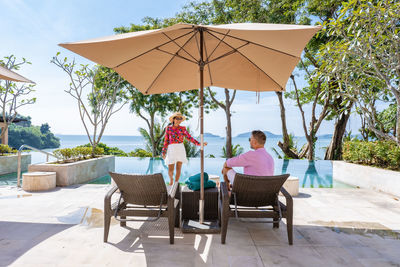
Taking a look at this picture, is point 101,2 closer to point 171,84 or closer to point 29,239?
point 171,84

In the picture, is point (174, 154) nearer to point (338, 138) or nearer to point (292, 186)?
point (292, 186)

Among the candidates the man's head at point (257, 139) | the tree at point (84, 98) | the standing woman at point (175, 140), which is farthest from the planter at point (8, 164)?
the man's head at point (257, 139)

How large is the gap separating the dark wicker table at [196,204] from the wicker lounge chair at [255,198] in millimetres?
340

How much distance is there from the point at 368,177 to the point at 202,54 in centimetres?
547

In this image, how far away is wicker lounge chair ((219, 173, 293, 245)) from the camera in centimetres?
273

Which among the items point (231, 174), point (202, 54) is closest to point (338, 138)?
point (231, 174)

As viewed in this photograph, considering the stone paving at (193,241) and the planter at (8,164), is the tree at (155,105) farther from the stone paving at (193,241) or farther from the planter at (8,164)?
the stone paving at (193,241)

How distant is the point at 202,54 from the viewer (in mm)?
3076

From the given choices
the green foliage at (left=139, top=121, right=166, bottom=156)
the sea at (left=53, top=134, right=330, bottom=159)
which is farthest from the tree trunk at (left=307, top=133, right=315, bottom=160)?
the green foliage at (left=139, top=121, right=166, bottom=156)

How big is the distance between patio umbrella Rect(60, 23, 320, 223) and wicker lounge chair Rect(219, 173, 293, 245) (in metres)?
0.41

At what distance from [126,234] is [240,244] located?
135cm

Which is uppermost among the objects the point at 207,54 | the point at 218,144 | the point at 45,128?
the point at 45,128

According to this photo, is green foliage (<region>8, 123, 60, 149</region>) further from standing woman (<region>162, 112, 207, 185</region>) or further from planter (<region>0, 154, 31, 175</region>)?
standing woman (<region>162, 112, 207, 185</region>)

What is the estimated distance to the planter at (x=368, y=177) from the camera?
5.33 metres
